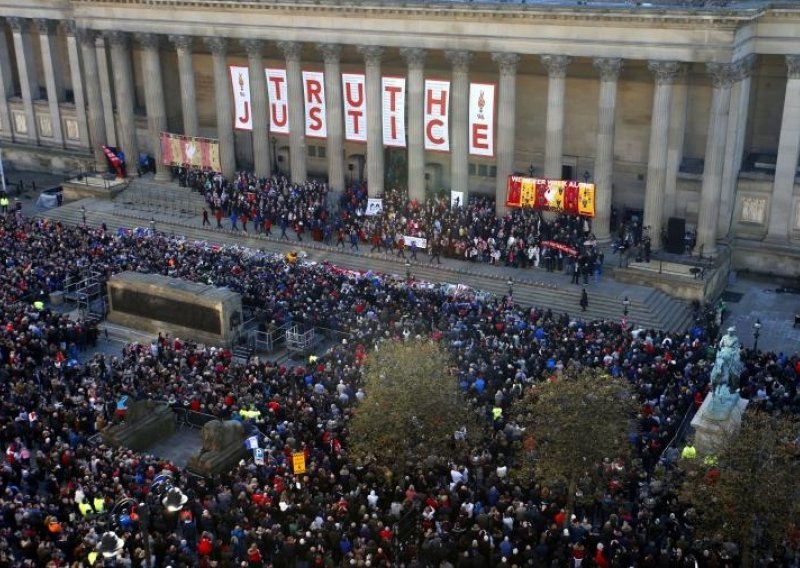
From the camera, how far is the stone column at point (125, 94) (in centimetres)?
6594

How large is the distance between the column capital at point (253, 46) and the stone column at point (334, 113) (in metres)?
4.09

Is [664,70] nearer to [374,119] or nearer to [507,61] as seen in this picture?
[507,61]

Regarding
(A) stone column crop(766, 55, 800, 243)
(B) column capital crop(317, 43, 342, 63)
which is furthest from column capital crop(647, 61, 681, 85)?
(B) column capital crop(317, 43, 342, 63)

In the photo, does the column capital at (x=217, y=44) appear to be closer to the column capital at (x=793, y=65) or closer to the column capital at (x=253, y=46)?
the column capital at (x=253, y=46)

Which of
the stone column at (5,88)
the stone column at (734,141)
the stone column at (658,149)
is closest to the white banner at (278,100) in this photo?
the stone column at (658,149)

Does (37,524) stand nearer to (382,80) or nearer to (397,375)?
(397,375)

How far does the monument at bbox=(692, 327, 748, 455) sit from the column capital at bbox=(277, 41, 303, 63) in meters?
35.7

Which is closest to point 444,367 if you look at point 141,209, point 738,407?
point 738,407

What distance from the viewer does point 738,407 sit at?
3422 cm

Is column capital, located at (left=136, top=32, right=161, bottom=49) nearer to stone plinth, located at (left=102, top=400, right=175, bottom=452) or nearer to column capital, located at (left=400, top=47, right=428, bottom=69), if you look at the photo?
column capital, located at (left=400, top=47, right=428, bottom=69)

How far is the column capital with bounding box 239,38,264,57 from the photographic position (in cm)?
6050

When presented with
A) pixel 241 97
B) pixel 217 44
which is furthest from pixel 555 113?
pixel 217 44

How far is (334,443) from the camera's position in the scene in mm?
33656

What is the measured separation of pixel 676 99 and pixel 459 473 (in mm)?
29845
